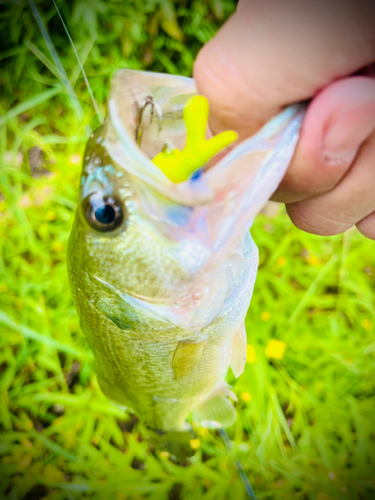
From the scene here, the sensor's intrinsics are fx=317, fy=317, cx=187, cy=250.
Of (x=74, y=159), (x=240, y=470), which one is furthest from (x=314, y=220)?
(x=74, y=159)

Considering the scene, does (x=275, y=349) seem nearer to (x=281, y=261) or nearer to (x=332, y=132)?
(x=281, y=261)

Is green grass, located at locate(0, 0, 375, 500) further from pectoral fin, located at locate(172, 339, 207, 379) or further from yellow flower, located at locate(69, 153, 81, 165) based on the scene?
pectoral fin, located at locate(172, 339, 207, 379)

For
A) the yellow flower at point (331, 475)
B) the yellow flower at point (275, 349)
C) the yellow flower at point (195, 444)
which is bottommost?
the yellow flower at point (195, 444)

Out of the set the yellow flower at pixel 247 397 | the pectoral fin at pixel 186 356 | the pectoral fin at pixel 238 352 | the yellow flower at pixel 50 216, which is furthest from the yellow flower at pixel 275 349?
the yellow flower at pixel 50 216

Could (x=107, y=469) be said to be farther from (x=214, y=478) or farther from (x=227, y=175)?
(x=227, y=175)

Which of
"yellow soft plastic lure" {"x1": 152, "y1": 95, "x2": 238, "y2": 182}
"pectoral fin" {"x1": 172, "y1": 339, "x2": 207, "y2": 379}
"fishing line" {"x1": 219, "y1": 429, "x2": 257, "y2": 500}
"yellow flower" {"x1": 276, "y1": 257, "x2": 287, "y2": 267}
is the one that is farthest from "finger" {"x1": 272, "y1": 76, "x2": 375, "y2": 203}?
"fishing line" {"x1": 219, "y1": 429, "x2": 257, "y2": 500}

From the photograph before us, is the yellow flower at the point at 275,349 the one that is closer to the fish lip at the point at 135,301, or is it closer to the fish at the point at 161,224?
the fish at the point at 161,224
